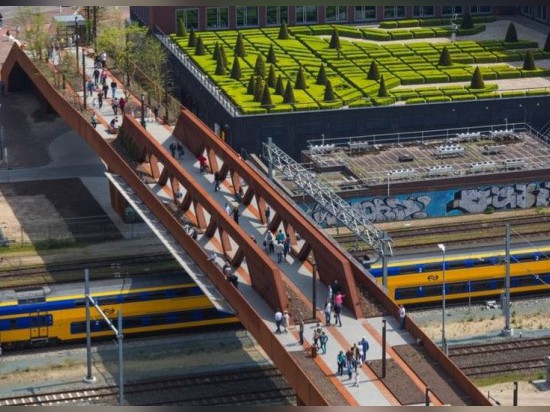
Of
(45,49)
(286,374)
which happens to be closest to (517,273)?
(286,374)

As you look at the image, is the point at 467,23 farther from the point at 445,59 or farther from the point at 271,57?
the point at 271,57

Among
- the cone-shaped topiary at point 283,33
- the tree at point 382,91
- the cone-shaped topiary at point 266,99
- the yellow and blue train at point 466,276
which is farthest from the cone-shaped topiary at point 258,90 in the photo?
the yellow and blue train at point 466,276

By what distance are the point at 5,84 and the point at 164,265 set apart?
54.6 m

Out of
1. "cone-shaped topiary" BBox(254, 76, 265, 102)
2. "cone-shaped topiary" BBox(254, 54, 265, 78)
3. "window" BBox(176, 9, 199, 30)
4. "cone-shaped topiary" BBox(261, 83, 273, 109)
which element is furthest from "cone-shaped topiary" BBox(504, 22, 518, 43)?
"cone-shaped topiary" BBox(261, 83, 273, 109)

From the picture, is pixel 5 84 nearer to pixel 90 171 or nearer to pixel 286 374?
pixel 90 171

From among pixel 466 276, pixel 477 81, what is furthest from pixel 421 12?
pixel 466 276

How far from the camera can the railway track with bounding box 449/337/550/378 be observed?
63438mm

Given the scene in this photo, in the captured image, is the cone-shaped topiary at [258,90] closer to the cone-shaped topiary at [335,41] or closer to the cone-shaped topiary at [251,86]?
the cone-shaped topiary at [251,86]

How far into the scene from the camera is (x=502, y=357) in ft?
214

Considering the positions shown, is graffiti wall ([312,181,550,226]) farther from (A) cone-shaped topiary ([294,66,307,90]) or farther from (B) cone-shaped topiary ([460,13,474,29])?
(B) cone-shaped topiary ([460,13,474,29])

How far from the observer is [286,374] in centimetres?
5197

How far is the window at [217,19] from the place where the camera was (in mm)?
124625

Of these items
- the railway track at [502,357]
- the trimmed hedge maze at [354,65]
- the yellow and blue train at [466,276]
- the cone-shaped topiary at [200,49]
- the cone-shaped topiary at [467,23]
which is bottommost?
the railway track at [502,357]

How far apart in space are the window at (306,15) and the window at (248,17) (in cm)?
426
